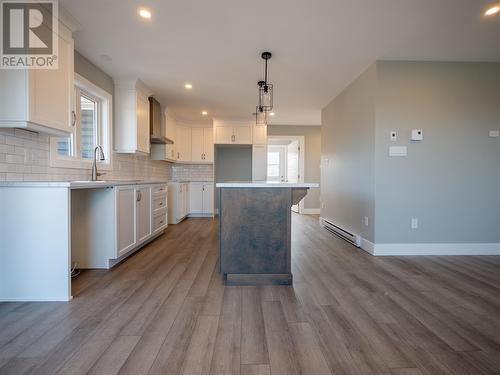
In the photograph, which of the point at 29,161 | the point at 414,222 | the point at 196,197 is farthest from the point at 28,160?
the point at 414,222

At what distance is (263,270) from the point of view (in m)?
2.20

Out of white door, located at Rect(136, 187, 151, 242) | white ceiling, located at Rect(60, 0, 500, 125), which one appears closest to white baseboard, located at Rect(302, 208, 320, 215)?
white ceiling, located at Rect(60, 0, 500, 125)

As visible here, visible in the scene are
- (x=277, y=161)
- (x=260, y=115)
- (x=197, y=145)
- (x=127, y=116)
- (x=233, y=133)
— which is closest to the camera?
(x=127, y=116)

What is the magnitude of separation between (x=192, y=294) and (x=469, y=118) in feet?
12.6

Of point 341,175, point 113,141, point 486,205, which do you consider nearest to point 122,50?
point 113,141

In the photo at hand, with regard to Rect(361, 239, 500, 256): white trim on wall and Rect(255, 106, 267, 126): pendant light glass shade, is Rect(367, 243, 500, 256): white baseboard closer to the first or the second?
Rect(361, 239, 500, 256): white trim on wall

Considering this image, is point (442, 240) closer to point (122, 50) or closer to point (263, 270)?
point (263, 270)

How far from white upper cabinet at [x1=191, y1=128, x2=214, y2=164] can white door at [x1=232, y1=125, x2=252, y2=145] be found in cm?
59

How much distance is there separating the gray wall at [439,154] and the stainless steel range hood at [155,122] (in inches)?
137

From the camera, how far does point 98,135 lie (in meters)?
3.30

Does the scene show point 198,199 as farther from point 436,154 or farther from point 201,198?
point 436,154

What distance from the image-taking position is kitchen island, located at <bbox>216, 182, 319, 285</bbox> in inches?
86.0

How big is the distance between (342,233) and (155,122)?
3.73 metres

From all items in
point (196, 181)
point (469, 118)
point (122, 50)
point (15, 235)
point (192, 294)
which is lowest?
point (192, 294)
